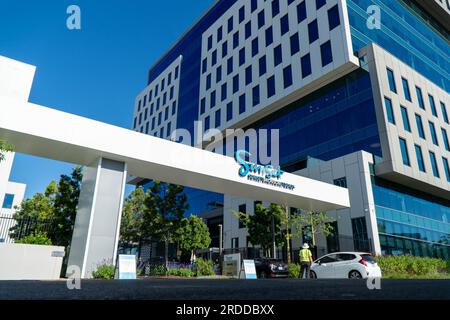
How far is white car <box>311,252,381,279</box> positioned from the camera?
14312 millimetres

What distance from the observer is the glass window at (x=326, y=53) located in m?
30.4

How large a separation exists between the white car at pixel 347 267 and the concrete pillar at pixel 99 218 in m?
9.92

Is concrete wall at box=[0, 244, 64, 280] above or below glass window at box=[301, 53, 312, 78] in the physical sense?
below

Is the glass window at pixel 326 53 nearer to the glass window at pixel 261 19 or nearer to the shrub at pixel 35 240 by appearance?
the glass window at pixel 261 19

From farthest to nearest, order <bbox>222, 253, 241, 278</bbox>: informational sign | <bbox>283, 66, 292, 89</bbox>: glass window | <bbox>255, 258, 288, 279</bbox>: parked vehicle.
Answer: <bbox>283, 66, 292, 89</bbox>: glass window → <bbox>222, 253, 241, 278</bbox>: informational sign → <bbox>255, 258, 288, 279</bbox>: parked vehicle

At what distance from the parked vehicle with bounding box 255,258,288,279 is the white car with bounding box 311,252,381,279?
2.65m

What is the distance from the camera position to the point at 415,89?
32781 mm

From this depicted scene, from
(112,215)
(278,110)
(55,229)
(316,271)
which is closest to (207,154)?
(112,215)

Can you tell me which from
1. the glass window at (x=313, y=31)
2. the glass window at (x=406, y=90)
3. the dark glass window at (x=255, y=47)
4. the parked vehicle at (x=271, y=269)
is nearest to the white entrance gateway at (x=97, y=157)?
the parked vehicle at (x=271, y=269)

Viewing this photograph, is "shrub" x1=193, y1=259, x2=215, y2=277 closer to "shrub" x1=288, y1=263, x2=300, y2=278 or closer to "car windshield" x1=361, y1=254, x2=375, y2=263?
"shrub" x1=288, y1=263, x2=300, y2=278

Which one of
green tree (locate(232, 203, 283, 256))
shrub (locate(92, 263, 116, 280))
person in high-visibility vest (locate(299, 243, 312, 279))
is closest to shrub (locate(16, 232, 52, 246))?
shrub (locate(92, 263, 116, 280))

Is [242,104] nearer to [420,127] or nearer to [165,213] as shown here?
[165,213]

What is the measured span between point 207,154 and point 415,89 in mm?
25841
